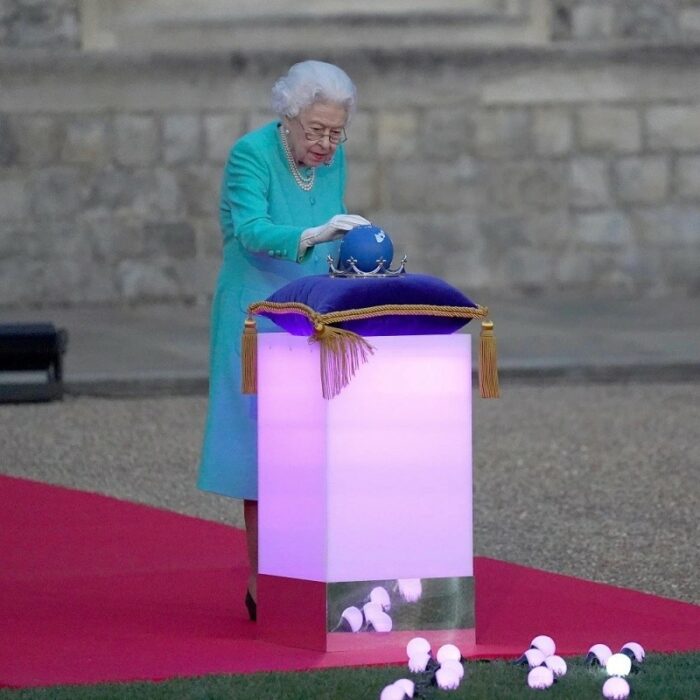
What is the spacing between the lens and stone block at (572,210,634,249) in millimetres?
13977

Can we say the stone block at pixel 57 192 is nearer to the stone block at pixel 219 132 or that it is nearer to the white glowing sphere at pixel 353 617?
the stone block at pixel 219 132

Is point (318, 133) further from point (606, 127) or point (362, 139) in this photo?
point (606, 127)

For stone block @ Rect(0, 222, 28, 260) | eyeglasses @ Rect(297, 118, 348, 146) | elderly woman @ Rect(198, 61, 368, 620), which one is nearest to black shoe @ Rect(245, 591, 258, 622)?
elderly woman @ Rect(198, 61, 368, 620)

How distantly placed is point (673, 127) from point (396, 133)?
2.16 metres

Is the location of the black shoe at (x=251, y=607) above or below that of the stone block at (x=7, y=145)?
below

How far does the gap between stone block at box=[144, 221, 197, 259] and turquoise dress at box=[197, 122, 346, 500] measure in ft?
→ 28.9

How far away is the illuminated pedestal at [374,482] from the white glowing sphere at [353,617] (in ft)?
0.05

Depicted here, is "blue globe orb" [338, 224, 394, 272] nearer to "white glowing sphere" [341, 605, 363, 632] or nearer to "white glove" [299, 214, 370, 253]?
"white glove" [299, 214, 370, 253]

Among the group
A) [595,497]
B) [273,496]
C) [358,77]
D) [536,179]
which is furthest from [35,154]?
[273,496]

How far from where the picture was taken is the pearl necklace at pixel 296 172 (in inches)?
191

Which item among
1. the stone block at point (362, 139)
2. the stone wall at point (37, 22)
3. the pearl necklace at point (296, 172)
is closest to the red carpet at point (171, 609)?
the pearl necklace at point (296, 172)

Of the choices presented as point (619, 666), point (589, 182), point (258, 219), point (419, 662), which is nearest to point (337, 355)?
point (258, 219)

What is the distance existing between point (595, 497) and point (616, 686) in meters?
2.98

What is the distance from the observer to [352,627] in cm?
448
